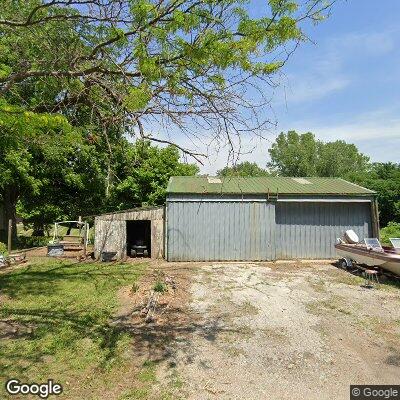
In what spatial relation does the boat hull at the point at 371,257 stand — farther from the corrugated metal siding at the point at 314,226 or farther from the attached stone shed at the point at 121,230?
the attached stone shed at the point at 121,230

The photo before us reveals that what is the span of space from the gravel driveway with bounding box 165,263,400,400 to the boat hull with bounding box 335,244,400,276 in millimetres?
805

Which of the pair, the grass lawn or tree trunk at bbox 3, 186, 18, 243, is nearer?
the grass lawn

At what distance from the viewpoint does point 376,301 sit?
9891 millimetres

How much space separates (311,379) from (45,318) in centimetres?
A: 573

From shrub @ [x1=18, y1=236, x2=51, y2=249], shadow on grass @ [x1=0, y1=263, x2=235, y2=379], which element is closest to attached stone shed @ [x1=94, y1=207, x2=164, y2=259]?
shadow on grass @ [x1=0, y1=263, x2=235, y2=379]

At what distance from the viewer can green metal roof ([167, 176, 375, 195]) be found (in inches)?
687

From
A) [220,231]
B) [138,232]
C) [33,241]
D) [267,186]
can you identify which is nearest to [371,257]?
[220,231]

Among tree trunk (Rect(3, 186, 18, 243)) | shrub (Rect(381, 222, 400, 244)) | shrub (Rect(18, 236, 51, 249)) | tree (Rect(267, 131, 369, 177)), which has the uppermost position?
tree (Rect(267, 131, 369, 177))

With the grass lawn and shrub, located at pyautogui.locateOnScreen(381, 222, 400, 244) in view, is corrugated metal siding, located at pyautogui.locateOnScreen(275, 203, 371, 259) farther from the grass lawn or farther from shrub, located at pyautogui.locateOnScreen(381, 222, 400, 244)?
shrub, located at pyautogui.locateOnScreen(381, 222, 400, 244)

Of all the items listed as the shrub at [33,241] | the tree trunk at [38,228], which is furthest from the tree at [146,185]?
the tree trunk at [38,228]

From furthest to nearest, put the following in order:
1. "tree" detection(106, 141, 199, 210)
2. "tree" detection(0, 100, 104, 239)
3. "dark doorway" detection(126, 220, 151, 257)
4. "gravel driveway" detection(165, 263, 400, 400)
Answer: "tree" detection(106, 141, 199, 210), "dark doorway" detection(126, 220, 151, 257), "tree" detection(0, 100, 104, 239), "gravel driveway" detection(165, 263, 400, 400)

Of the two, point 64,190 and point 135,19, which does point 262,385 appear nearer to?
point 135,19

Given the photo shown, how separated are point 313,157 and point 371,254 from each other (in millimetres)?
44079

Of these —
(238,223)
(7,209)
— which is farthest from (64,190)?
(238,223)
